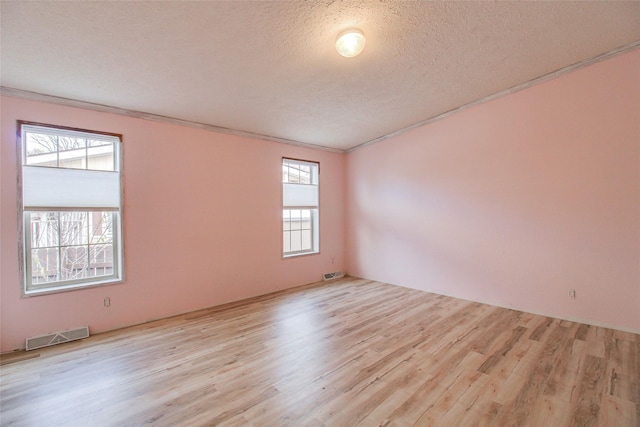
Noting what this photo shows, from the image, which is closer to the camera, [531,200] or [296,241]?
[531,200]

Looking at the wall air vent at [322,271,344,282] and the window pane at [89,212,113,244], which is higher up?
the window pane at [89,212,113,244]

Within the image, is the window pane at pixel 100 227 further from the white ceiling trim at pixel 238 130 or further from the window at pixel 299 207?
the window at pixel 299 207

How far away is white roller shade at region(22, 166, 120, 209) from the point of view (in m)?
2.83

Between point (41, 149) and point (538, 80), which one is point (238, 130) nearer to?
point (41, 149)

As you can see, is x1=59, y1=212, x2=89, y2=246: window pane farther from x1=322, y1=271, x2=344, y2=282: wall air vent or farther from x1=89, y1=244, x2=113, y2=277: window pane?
x1=322, y1=271, x2=344, y2=282: wall air vent

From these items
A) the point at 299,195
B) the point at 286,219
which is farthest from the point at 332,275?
the point at 299,195

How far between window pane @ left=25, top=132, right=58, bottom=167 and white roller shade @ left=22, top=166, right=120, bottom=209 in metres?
0.11

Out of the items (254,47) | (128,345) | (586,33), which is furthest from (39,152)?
(586,33)

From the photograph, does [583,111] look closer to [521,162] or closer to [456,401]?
[521,162]

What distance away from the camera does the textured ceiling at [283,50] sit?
2088 mm

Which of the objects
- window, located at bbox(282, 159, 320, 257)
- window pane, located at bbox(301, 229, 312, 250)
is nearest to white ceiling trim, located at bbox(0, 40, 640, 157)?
window, located at bbox(282, 159, 320, 257)

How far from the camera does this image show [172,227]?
3670mm

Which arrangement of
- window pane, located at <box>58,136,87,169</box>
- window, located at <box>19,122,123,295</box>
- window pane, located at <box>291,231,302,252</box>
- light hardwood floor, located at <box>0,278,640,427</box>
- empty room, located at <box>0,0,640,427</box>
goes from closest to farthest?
1. light hardwood floor, located at <box>0,278,640,427</box>
2. empty room, located at <box>0,0,640,427</box>
3. window, located at <box>19,122,123,295</box>
4. window pane, located at <box>58,136,87,169</box>
5. window pane, located at <box>291,231,302,252</box>

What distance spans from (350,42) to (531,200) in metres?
3.15
